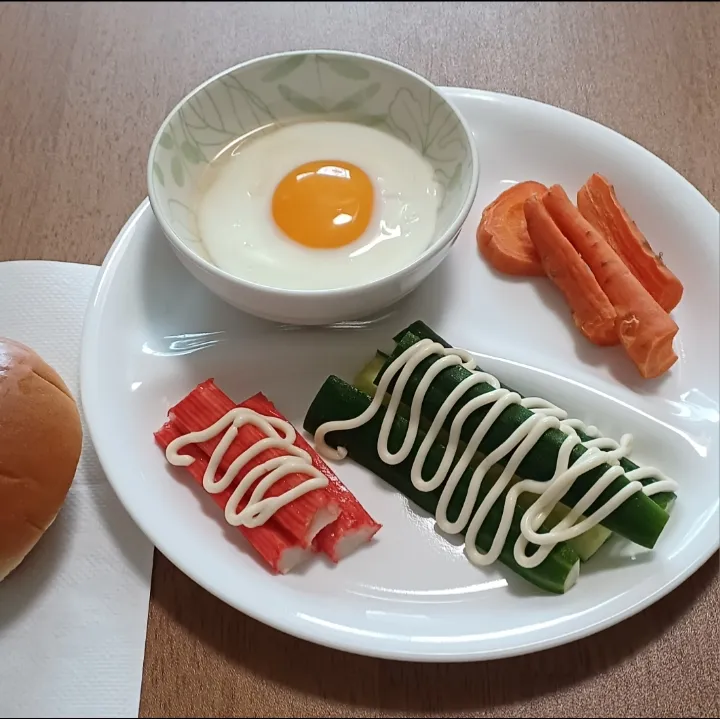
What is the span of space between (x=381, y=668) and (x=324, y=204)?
0.97m

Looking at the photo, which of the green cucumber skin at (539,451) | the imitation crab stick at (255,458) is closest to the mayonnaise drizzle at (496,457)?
the green cucumber skin at (539,451)

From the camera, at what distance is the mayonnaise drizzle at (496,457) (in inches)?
54.1

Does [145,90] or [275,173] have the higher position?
[275,173]

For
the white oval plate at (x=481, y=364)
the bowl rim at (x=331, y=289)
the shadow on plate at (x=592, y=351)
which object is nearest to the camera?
the white oval plate at (x=481, y=364)

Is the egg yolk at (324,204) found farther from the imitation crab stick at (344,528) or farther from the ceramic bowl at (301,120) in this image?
the imitation crab stick at (344,528)

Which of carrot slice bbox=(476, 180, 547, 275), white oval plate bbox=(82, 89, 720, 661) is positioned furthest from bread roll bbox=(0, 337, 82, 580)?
carrot slice bbox=(476, 180, 547, 275)

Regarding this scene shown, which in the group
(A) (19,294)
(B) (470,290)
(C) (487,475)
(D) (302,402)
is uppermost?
(B) (470,290)

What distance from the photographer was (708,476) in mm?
1445

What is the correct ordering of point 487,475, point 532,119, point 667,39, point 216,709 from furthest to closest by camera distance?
1. point 667,39
2. point 532,119
3. point 487,475
4. point 216,709

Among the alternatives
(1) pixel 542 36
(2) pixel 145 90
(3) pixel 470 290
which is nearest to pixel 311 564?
(3) pixel 470 290

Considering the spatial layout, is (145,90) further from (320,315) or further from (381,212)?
(320,315)

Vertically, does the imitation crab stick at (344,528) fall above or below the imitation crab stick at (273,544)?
above

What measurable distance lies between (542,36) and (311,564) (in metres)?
1.77

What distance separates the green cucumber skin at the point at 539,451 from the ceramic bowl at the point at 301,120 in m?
0.16
